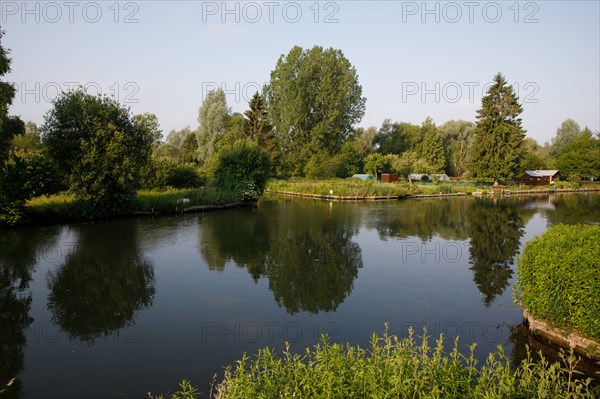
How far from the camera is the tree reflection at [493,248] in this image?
13250 millimetres

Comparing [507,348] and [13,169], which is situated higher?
[13,169]

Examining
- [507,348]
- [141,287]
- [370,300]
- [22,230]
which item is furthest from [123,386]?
[22,230]

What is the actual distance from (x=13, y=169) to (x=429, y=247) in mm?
22042

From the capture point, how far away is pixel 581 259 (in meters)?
7.60

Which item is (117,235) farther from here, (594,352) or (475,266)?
(594,352)

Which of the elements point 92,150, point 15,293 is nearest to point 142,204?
point 92,150

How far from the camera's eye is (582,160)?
68.9 metres

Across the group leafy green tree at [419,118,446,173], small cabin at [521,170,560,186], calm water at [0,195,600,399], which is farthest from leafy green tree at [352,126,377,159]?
calm water at [0,195,600,399]

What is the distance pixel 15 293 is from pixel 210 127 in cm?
5648

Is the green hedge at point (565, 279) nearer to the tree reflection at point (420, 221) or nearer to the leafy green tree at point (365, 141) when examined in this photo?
the tree reflection at point (420, 221)

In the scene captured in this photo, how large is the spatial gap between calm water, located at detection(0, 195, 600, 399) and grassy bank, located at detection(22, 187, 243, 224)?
6.39 ft

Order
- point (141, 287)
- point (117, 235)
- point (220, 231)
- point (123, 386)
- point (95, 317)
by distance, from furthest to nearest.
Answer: point (220, 231) → point (117, 235) → point (141, 287) → point (95, 317) → point (123, 386)

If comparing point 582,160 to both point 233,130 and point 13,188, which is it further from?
point 13,188

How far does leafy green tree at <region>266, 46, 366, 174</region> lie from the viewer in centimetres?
6166
